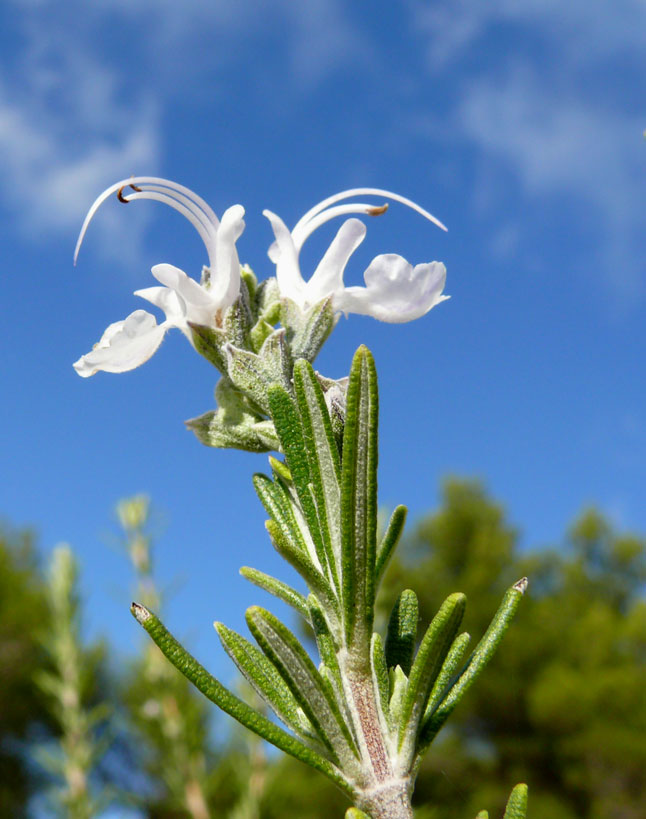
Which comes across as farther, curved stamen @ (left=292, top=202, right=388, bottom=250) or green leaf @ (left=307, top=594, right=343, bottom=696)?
curved stamen @ (left=292, top=202, right=388, bottom=250)

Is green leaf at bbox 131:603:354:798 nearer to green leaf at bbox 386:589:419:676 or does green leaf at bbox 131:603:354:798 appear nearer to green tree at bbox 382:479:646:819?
green leaf at bbox 386:589:419:676

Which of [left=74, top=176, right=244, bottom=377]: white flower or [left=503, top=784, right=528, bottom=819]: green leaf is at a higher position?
[left=74, top=176, right=244, bottom=377]: white flower

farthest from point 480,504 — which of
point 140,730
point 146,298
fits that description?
point 146,298

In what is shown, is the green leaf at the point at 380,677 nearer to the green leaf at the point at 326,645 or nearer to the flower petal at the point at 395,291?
the green leaf at the point at 326,645

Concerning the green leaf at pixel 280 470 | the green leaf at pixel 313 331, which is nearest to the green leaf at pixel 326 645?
the green leaf at pixel 280 470

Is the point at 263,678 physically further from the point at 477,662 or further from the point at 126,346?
the point at 126,346

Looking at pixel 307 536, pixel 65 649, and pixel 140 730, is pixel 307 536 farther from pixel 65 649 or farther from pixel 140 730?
pixel 140 730

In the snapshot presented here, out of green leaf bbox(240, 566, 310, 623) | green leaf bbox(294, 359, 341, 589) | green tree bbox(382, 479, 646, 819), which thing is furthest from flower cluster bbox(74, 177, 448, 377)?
green tree bbox(382, 479, 646, 819)
